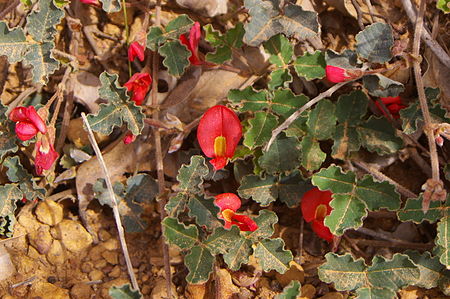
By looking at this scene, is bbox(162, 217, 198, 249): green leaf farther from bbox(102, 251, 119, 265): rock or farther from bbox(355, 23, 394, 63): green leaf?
bbox(355, 23, 394, 63): green leaf

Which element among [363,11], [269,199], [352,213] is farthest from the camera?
[363,11]

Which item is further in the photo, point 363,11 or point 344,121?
point 363,11

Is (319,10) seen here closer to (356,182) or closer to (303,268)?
(356,182)

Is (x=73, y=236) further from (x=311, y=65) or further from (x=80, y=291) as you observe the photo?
(x=311, y=65)

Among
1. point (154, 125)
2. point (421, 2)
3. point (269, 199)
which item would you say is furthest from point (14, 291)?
point (421, 2)

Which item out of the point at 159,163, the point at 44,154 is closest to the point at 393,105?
the point at 159,163

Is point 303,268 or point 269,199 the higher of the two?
point 269,199

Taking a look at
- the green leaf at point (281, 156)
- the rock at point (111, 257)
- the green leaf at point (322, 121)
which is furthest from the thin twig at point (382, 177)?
the rock at point (111, 257)
